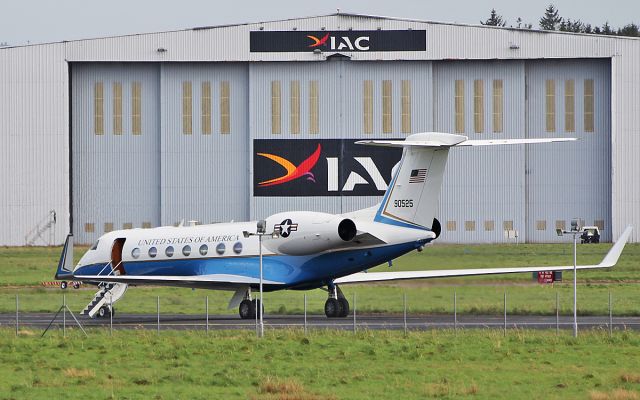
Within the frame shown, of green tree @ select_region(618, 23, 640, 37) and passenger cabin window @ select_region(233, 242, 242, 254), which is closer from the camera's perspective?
passenger cabin window @ select_region(233, 242, 242, 254)

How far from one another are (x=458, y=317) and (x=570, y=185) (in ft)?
164

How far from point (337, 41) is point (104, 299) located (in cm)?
4685

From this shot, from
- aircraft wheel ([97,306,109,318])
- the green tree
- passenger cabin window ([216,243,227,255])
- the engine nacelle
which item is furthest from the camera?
the green tree

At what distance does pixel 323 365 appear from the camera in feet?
104

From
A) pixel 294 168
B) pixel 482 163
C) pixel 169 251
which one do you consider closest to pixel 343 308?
pixel 169 251

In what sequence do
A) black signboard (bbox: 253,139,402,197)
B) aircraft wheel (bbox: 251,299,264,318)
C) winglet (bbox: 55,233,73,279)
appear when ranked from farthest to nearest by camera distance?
black signboard (bbox: 253,139,402,197), winglet (bbox: 55,233,73,279), aircraft wheel (bbox: 251,299,264,318)

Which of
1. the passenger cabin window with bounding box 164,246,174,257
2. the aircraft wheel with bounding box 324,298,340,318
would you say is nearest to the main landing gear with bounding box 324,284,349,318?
the aircraft wheel with bounding box 324,298,340,318

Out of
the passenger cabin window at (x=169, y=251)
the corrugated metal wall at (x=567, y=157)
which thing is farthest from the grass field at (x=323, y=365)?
the corrugated metal wall at (x=567, y=157)

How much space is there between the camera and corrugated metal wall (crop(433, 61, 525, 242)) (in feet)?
310

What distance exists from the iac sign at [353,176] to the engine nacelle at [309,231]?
1874 inches

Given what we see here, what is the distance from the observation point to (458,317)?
4831 cm

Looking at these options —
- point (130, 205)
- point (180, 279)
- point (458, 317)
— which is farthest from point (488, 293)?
point (130, 205)

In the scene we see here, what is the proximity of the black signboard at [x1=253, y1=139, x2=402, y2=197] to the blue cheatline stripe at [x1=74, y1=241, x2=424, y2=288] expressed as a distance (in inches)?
1739

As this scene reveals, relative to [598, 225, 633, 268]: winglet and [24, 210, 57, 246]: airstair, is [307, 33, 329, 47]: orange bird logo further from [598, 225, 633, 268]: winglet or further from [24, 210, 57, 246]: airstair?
[598, 225, 633, 268]: winglet
